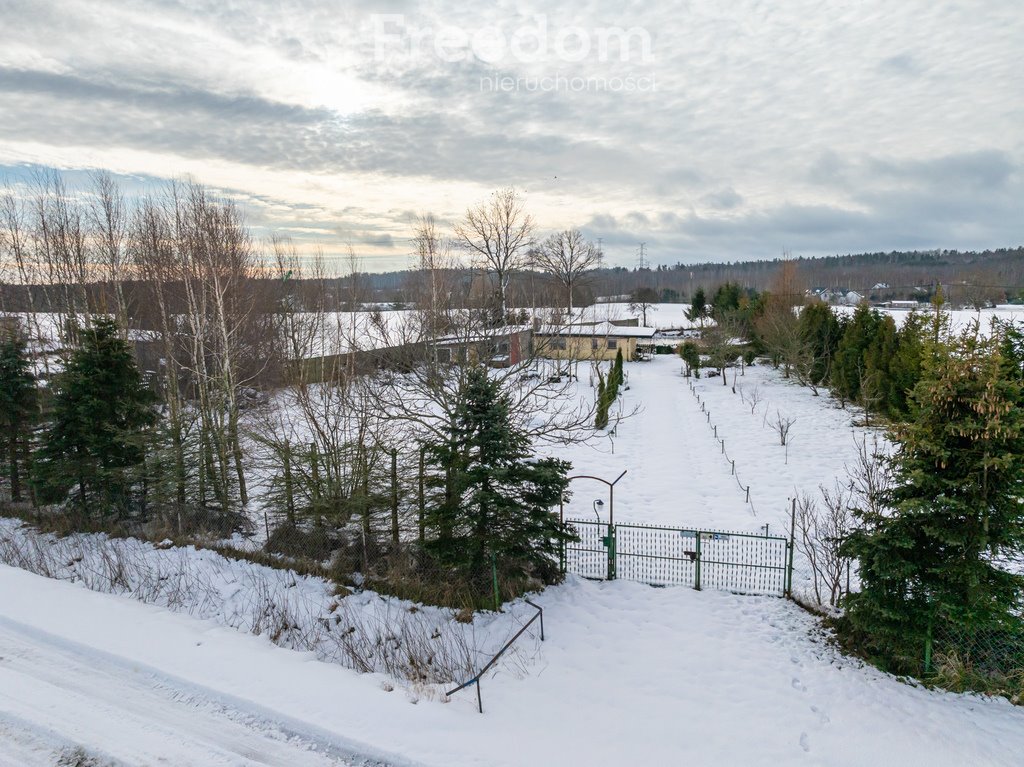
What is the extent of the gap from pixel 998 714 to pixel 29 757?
1373cm

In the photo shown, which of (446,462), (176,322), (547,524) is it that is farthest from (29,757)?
(176,322)

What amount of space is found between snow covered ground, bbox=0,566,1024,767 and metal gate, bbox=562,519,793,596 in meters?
1.72

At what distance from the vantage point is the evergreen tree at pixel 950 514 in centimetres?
880

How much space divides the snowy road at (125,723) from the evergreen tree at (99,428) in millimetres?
7972

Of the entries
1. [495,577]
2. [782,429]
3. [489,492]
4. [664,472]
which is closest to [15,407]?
[489,492]

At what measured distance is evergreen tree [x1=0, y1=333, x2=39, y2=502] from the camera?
1841 cm

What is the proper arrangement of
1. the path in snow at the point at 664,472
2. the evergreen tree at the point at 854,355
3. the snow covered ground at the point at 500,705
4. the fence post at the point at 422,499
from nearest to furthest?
the snow covered ground at the point at 500,705
the fence post at the point at 422,499
the path in snow at the point at 664,472
the evergreen tree at the point at 854,355

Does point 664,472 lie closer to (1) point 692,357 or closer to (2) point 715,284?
(1) point 692,357

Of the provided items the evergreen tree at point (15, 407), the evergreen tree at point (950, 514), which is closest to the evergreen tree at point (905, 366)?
the evergreen tree at point (950, 514)

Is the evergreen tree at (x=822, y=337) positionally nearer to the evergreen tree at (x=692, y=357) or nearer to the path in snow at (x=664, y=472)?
the evergreen tree at (x=692, y=357)

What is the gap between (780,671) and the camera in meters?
10.0

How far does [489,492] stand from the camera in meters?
11.8

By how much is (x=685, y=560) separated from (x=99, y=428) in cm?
1669

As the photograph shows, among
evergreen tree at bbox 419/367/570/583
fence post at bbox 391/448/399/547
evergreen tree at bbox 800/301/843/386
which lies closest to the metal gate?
evergreen tree at bbox 419/367/570/583
